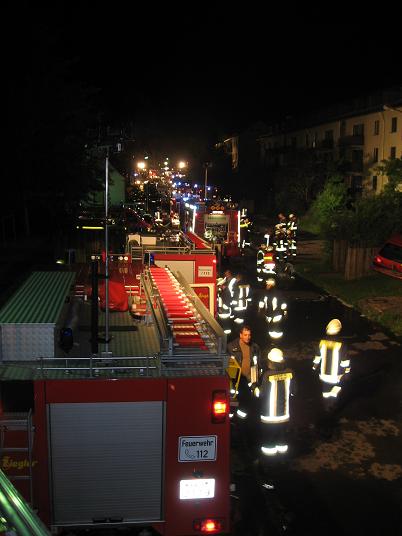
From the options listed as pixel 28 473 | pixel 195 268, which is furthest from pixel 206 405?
pixel 195 268

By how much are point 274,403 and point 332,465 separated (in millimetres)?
1228

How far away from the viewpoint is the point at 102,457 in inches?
165

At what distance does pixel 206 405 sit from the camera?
4.32 meters

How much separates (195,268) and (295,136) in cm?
4961

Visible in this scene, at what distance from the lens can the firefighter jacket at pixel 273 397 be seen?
21.6 ft

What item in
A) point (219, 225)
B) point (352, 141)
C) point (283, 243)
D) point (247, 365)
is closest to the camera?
point (247, 365)

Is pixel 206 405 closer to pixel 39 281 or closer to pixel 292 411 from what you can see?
pixel 39 281

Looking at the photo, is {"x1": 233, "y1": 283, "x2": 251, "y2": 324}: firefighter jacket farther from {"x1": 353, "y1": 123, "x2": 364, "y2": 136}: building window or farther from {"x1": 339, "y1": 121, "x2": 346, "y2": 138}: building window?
{"x1": 339, "y1": 121, "x2": 346, "y2": 138}: building window

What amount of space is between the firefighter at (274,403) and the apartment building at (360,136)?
101ft

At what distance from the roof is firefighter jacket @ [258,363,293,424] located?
2288 millimetres

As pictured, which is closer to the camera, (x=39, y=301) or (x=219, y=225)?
(x=39, y=301)

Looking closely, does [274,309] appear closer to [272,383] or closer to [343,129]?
[272,383]

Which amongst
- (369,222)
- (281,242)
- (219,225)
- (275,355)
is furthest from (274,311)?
(219,225)

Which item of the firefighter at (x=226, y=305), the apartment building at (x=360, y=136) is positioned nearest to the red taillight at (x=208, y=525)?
the firefighter at (x=226, y=305)
